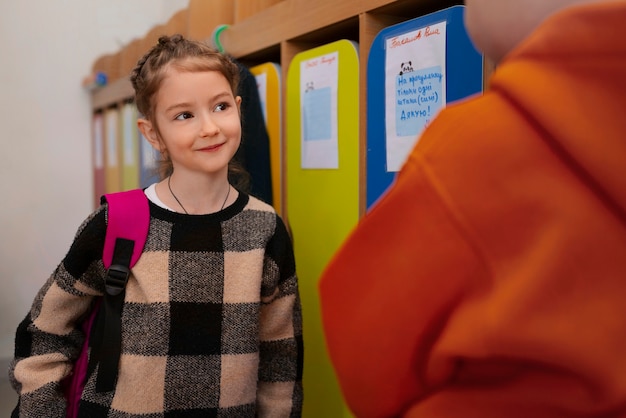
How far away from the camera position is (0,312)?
3.48 metres

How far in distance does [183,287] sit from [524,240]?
85 centimetres

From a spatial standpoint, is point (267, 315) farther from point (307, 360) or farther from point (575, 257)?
point (575, 257)

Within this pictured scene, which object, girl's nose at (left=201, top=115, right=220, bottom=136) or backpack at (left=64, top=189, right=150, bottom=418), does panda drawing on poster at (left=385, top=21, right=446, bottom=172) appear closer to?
girl's nose at (left=201, top=115, right=220, bottom=136)

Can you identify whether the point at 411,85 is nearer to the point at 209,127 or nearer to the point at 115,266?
the point at 209,127

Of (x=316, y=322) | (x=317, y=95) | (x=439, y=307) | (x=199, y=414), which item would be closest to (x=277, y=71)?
(x=317, y=95)

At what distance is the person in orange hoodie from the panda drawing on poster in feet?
2.48

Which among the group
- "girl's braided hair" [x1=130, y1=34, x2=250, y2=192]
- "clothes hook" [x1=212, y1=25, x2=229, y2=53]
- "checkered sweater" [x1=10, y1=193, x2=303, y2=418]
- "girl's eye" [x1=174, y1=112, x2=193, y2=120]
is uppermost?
"clothes hook" [x1=212, y1=25, x2=229, y2=53]

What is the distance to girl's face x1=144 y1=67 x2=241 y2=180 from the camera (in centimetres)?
123

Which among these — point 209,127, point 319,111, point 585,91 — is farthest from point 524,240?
point 319,111

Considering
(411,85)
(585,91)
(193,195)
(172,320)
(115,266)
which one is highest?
(411,85)

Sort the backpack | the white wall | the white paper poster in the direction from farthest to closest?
the white wall < the white paper poster < the backpack

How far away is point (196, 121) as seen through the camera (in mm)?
1235

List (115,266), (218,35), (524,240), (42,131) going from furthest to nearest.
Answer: (42,131) → (218,35) → (115,266) → (524,240)

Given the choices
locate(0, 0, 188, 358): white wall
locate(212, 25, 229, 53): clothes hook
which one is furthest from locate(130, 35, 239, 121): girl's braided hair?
locate(0, 0, 188, 358): white wall
